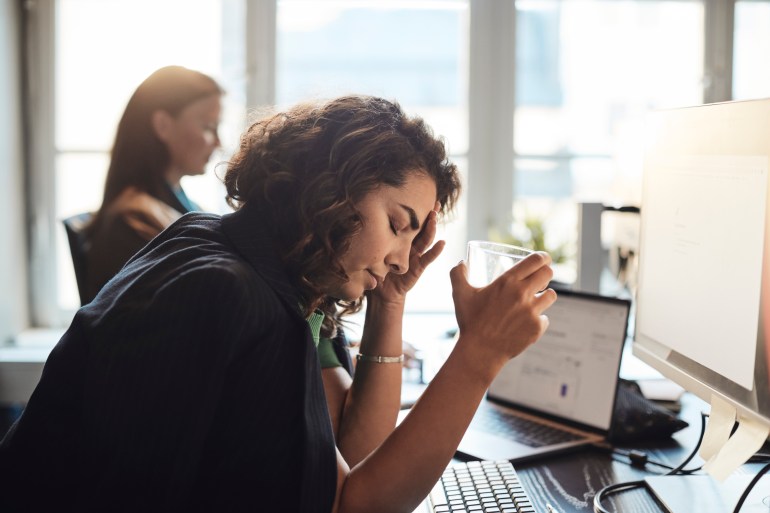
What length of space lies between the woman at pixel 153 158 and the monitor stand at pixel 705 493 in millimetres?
1538

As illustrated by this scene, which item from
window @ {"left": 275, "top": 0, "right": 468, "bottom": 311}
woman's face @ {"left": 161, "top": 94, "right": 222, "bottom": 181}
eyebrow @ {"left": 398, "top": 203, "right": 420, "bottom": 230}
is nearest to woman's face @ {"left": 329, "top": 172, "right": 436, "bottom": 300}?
eyebrow @ {"left": 398, "top": 203, "right": 420, "bottom": 230}

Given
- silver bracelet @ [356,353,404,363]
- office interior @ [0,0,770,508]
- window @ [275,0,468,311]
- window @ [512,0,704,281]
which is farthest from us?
window @ [512,0,704,281]

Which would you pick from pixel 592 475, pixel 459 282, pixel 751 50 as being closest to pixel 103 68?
pixel 459 282

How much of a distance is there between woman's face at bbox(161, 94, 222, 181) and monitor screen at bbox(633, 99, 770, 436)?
156 cm

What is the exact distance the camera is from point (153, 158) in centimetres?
240

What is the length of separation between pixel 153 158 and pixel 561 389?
1467 millimetres

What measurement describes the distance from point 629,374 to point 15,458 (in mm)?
1394

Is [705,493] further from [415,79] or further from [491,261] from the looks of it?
[415,79]

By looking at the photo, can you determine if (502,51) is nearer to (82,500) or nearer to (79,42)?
(79,42)

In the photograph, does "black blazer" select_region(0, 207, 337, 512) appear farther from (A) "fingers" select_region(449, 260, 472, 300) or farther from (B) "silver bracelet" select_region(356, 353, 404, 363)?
(B) "silver bracelet" select_region(356, 353, 404, 363)

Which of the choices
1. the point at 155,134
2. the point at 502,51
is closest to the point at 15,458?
the point at 155,134

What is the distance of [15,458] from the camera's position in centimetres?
95

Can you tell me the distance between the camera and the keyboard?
3.37 feet

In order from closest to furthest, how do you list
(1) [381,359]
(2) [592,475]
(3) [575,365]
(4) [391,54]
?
(2) [592,475] < (1) [381,359] < (3) [575,365] < (4) [391,54]
